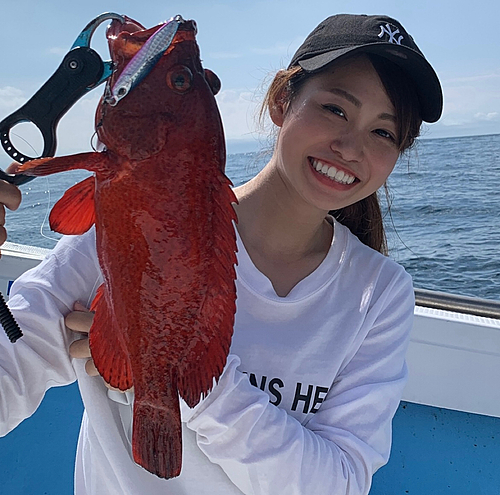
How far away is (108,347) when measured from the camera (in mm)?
936

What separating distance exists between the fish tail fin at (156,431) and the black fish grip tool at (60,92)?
1.47ft

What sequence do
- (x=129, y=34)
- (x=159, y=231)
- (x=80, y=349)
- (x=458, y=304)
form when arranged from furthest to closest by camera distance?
(x=458, y=304), (x=80, y=349), (x=159, y=231), (x=129, y=34)

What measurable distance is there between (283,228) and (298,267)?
13 centimetres

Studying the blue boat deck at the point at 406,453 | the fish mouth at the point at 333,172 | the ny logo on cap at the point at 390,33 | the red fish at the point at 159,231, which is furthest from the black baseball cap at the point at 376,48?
the blue boat deck at the point at 406,453

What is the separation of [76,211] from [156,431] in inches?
16.1

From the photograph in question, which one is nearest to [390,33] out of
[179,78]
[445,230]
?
[179,78]

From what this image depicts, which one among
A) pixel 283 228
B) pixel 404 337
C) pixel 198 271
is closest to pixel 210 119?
pixel 198 271

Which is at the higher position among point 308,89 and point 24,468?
point 308,89

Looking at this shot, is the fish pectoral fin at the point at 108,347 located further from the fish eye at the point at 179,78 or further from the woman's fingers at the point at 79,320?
the fish eye at the point at 179,78

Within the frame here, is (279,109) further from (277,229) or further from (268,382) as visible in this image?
(268,382)

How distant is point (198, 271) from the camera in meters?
0.90

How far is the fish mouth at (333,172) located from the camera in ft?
4.77

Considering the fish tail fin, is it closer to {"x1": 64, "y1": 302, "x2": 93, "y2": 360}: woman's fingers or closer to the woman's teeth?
Result: {"x1": 64, "y1": 302, "x2": 93, "y2": 360}: woman's fingers

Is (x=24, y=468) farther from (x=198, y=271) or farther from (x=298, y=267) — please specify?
(x=198, y=271)
